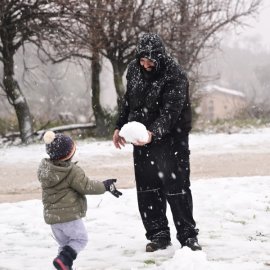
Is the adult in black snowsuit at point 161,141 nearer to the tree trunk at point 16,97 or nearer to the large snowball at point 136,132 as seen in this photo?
the large snowball at point 136,132

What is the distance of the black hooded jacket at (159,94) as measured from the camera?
419cm

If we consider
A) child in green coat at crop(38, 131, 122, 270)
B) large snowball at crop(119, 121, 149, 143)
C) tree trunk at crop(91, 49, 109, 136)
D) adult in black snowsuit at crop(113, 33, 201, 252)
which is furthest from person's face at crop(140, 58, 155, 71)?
tree trunk at crop(91, 49, 109, 136)

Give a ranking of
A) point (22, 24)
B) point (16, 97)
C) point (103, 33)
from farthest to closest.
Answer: point (103, 33) → point (16, 97) → point (22, 24)

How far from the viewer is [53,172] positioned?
3781 millimetres

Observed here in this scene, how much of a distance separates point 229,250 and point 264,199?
2133 millimetres

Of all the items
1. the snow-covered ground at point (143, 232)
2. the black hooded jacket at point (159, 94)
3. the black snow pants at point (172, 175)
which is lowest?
the snow-covered ground at point (143, 232)

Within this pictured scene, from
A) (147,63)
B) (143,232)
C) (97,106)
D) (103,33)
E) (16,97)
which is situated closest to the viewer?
(147,63)

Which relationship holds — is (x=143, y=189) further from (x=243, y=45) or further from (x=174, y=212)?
(x=243, y=45)

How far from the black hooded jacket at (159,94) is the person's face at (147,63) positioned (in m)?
0.03

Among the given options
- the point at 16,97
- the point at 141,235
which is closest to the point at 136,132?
the point at 141,235

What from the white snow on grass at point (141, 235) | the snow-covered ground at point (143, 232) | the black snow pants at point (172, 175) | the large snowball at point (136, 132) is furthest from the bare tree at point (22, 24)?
the large snowball at point (136, 132)

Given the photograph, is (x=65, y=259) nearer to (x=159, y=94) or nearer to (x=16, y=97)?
(x=159, y=94)

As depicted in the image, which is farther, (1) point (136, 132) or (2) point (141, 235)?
(2) point (141, 235)

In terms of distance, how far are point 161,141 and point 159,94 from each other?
0.38 m
